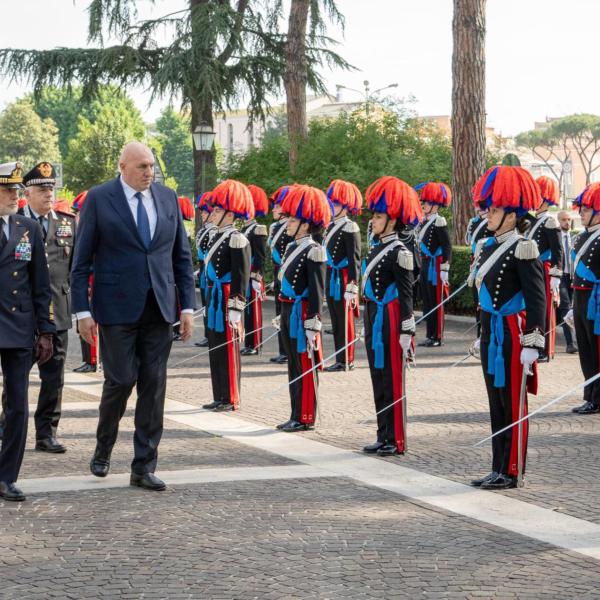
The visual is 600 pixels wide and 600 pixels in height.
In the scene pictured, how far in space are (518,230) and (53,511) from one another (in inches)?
134

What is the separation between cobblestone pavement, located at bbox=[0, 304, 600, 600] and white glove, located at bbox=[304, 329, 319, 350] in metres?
0.71

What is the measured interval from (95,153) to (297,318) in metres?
72.6

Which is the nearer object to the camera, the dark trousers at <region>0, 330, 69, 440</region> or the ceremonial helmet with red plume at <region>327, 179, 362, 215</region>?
the dark trousers at <region>0, 330, 69, 440</region>

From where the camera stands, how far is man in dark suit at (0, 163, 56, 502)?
6.98 meters

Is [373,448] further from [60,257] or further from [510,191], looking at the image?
[60,257]

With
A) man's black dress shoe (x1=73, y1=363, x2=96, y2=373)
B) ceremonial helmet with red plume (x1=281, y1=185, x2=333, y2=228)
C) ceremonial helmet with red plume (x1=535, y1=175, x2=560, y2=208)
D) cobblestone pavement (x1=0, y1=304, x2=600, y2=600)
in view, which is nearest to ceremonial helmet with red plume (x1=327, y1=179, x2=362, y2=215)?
ceremonial helmet with red plume (x1=535, y1=175, x2=560, y2=208)

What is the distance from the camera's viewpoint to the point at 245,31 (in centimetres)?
2970

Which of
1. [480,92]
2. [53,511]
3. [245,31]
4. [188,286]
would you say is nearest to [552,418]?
[188,286]

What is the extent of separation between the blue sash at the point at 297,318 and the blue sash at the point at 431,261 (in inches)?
267

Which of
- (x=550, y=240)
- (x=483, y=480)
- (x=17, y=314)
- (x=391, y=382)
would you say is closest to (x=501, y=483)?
(x=483, y=480)

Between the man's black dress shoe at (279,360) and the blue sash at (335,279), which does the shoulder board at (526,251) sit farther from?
the man's black dress shoe at (279,360)

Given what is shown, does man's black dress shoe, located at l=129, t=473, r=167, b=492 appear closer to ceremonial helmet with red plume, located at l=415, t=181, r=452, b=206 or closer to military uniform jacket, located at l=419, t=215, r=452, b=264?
military uniform jacket, located at l=419, t=215, r=452, b=264

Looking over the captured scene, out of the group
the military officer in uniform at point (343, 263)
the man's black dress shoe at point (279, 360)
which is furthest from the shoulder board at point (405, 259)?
the man's black dress shoe at point (279, 360)

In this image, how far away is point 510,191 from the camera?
7.43 metres
